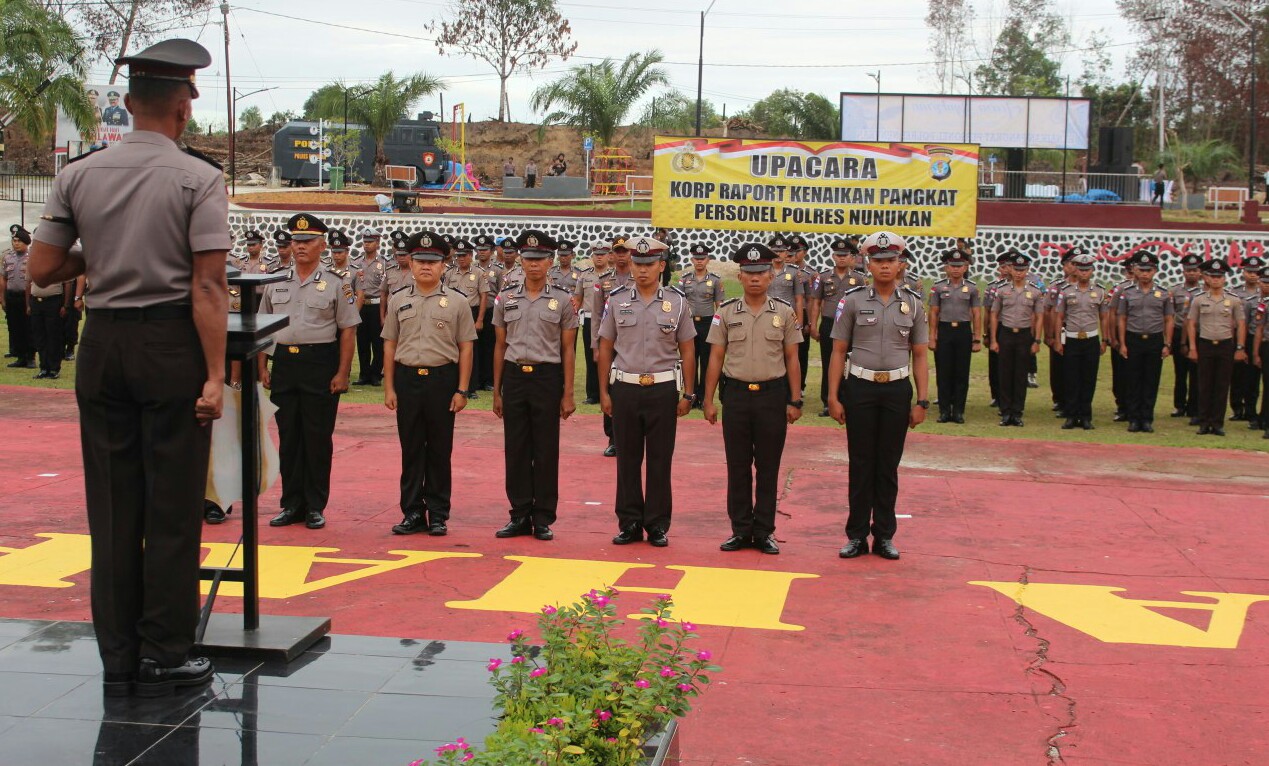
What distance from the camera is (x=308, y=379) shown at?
8.23m

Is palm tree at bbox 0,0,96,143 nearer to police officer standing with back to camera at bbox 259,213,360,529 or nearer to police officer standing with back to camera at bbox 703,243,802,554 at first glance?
police officer standing with back to camera at bbox 259,213,360,529

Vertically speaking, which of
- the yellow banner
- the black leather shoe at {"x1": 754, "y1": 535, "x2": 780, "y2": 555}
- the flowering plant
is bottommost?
the black leather shoe at {"x1": 754, "y1": 535, "x2": 780, "y2": 555}

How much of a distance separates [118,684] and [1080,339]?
11602mm

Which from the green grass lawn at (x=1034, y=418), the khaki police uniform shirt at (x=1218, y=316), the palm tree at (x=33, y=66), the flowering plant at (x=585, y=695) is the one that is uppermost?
the palm tree at (x=33, y=66)

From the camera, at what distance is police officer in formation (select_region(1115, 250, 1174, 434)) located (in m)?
13.5

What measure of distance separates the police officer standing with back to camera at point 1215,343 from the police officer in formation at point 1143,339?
329 mm

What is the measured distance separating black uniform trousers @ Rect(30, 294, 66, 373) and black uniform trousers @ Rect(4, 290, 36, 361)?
2.68 feet

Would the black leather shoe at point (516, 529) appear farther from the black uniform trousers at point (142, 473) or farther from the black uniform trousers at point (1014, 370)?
the black uniform trousers at point (1014, 370)

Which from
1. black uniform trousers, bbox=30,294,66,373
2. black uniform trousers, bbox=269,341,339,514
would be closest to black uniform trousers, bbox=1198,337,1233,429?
black uniform trousers, bbox=269,341,339,514

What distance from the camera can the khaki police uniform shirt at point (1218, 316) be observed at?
1320 cm

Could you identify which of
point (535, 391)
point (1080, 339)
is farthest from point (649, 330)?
point (1080, 339)

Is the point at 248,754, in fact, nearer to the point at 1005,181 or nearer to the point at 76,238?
the point at 76,238

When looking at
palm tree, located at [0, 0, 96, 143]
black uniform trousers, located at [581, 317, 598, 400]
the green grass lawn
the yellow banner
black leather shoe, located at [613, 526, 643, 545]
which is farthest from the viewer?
palm tree, located at [0, 0, 96, 143]

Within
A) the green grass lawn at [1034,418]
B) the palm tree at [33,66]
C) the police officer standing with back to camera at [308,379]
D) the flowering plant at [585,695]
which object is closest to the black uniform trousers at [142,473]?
the flowering plant at [585,695]
